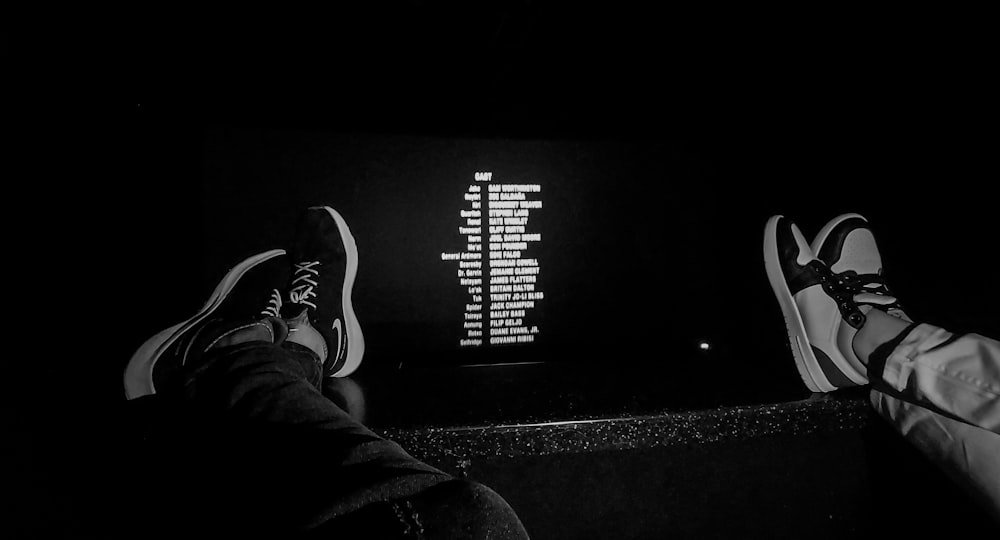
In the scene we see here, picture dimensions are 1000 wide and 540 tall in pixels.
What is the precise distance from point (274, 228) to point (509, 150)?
0.61 meters

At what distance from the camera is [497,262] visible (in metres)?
1.17

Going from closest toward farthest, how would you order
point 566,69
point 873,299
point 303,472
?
point 303,472
point 873,299
point 566,69

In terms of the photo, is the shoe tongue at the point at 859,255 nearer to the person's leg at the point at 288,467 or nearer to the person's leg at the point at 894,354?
the person's leg at the point at 894,354

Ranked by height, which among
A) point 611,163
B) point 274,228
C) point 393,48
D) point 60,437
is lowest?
point 60,437

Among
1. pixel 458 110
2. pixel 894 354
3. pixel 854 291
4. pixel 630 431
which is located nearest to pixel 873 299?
pixel 854 291

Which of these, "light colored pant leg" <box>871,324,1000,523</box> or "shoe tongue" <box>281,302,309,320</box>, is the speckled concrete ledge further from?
"shoe tongue" <box>281,302,309,320</box>

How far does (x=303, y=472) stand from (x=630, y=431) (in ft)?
1.82

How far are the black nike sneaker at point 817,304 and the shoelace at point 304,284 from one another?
1.00 metres

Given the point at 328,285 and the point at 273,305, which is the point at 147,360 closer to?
the point at 273,305

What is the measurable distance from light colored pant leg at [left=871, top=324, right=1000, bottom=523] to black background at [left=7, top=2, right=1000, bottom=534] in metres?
0.24

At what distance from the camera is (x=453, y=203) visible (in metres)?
1.16

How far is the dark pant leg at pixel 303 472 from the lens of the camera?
0.98ft

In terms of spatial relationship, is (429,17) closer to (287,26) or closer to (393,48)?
(393,48)

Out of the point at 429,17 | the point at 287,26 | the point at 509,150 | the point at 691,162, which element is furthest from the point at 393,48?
the point at 691,162
